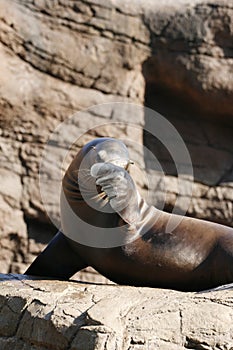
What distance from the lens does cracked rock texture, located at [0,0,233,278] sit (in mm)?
9781

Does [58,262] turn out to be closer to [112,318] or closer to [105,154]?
[105,154]

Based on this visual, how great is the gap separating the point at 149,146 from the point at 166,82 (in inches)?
34.0

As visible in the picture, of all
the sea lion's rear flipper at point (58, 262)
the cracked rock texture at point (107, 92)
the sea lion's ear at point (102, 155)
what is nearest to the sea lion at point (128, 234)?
the sea lion's ear at point (102, 155)

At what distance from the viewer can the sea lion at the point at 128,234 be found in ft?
18.5

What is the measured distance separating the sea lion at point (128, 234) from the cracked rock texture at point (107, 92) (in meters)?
3.84

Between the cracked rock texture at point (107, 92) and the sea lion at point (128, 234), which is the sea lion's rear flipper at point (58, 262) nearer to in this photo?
the sea lion at point (128, 234)

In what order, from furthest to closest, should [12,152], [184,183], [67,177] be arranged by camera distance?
[184,183]
[12,152]
[67,177]

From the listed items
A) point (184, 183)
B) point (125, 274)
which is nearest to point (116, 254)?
point (125, 274)

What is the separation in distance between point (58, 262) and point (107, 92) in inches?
180

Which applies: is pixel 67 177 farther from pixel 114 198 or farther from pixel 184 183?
pixel 184 183

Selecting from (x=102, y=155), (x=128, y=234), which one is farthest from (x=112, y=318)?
(x=102, y=155)

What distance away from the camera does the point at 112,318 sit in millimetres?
4578

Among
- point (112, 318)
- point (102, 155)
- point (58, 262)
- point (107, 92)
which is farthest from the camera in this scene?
point (107, 92)

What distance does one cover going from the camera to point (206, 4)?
35.8 feet
